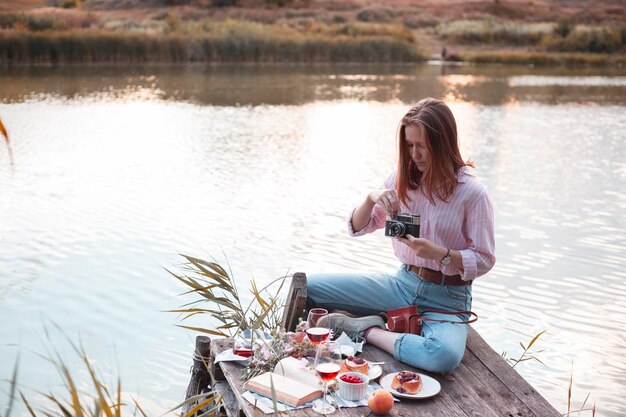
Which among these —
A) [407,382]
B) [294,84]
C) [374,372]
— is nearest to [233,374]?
[374,372]

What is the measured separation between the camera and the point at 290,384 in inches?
103

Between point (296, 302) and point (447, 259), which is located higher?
point (447, 259)

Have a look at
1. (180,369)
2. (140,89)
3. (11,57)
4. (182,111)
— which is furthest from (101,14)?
(180,369)

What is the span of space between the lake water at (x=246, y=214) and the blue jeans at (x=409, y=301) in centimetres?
91

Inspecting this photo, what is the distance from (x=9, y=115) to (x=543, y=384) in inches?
383

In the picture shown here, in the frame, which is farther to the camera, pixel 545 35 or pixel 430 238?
pixel 545 35

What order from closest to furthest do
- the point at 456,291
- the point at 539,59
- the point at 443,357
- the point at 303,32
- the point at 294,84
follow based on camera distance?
the point at 443,357 → the point at 456,291 → the point at 294,84 → the point at 539,59 → the point at 303,32

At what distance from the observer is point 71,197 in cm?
729

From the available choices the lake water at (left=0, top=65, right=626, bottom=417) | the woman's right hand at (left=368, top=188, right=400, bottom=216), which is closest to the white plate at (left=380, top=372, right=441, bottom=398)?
the woman's right hand at (left=368, top=188, right=400, bottom=216)

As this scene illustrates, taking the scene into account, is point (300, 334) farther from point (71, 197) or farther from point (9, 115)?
point (9, 115)

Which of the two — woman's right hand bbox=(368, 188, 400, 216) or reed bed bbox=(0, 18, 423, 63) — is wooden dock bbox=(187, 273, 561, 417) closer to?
woman's right hand bbox=(368, 188, 400, 216)

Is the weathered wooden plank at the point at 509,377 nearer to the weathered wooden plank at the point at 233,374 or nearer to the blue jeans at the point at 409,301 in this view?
the blue jeans at the point at 409,301

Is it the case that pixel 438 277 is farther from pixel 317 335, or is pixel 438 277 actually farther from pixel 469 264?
pixel 317 335

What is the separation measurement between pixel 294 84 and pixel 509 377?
1518 cm
